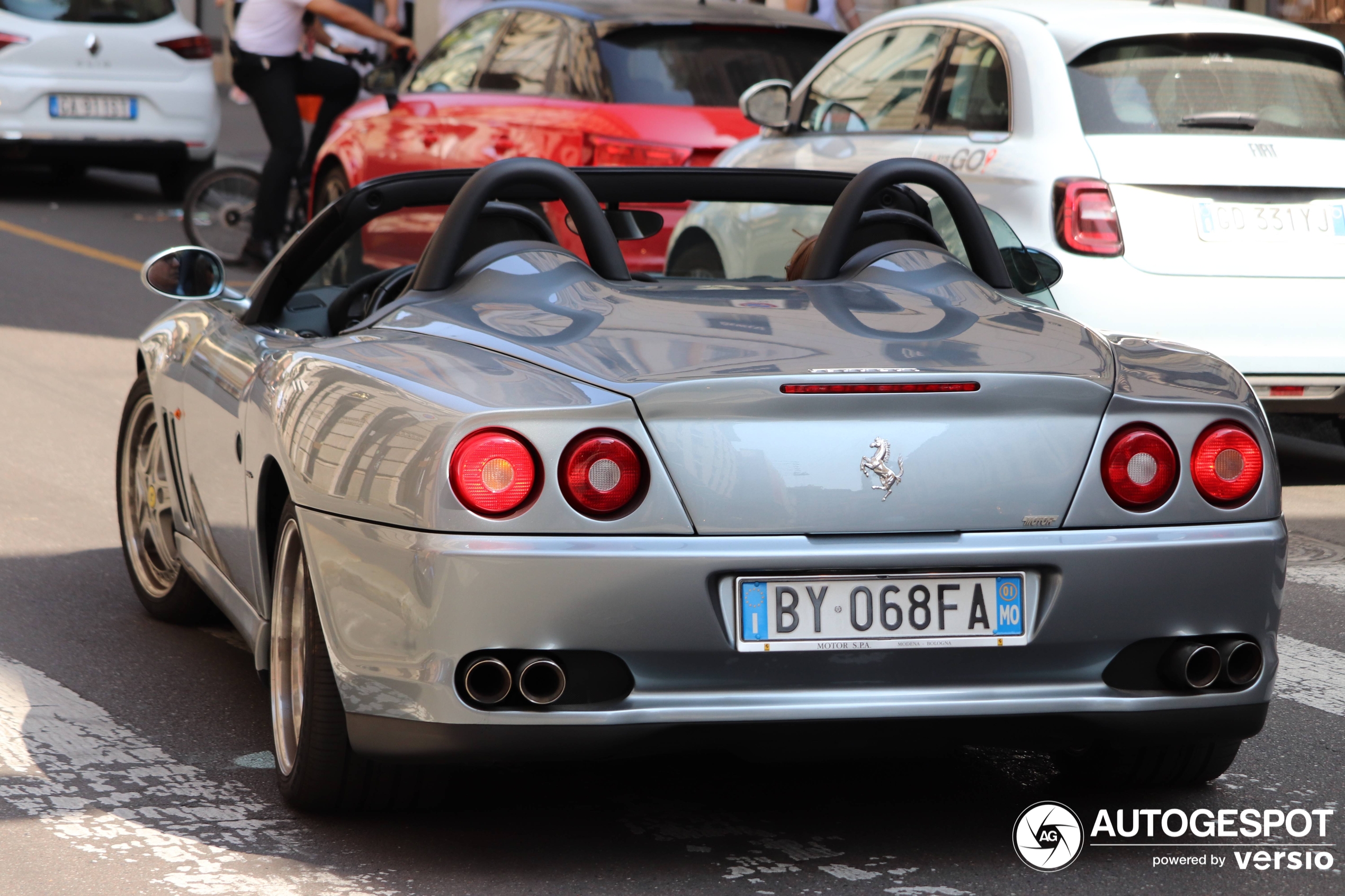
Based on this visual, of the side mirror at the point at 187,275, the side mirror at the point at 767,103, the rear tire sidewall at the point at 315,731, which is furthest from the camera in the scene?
the side mirror at the point at 767,103

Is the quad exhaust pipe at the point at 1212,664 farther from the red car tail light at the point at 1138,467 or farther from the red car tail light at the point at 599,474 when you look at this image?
the red car tail light at the point at 599,474

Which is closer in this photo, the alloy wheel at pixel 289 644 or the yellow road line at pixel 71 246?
the alloy wheel at pixel 289 644

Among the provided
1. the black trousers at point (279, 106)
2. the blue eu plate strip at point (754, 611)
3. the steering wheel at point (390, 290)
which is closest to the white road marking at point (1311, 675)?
the blue eu plate strip at point (754, 611)

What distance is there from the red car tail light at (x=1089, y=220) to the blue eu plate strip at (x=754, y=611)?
391cm

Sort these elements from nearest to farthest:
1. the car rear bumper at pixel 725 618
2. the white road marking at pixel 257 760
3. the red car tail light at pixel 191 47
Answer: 1. the car rear bumper at pixel 725 618
2. the white road marking at pixel 257 760
3. the red car tail light at pixel 191 47

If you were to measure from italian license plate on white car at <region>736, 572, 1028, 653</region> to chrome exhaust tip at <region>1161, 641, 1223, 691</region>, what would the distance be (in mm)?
300

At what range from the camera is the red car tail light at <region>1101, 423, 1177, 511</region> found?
11.4 feet

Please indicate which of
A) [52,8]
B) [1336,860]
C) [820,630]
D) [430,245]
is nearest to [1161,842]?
[1336,860]

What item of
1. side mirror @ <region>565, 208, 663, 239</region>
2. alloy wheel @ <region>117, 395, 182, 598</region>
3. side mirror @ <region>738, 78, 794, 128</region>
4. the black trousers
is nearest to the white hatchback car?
the black trousers

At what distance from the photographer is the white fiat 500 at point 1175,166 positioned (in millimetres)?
6938

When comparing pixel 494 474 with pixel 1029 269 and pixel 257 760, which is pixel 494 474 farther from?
pixel 1029 269

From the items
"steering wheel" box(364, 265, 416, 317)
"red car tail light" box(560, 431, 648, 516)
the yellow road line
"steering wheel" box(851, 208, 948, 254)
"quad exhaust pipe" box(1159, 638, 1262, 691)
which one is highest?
"steering wheel" box(851, 208, 948, 254)

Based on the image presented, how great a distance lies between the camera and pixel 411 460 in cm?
338

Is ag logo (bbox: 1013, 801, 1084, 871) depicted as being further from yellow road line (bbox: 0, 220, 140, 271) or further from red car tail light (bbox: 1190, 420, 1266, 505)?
yellow road line (bbox: 0, 220, 140, 271)
